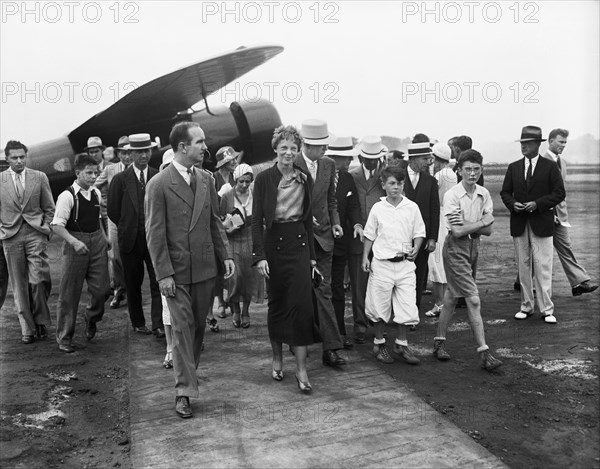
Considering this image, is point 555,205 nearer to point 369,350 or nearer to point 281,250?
point 369,350

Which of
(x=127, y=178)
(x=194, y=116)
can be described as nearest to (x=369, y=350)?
(x=127, y=178)

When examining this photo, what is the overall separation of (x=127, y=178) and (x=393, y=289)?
2606mm

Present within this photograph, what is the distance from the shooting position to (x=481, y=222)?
5.05 metres

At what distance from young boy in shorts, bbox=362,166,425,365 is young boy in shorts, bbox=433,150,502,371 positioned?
240mm

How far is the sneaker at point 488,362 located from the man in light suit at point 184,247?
6.90 ft

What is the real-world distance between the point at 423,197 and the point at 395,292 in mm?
1183

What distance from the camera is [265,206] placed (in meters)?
4.61

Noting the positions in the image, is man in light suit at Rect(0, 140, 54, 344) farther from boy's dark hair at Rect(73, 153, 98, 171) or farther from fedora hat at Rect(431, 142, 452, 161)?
fedora hat at Rect(431, 142, 452, 161)

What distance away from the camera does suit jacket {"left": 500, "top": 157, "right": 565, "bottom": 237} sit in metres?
6.42

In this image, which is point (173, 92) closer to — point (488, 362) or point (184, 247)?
point (184, 247)

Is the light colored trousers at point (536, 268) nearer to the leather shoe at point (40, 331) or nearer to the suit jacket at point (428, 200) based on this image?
→ the suit jacket at point (428, 200)

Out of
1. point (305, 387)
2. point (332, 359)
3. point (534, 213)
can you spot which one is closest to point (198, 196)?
point (305, 387)

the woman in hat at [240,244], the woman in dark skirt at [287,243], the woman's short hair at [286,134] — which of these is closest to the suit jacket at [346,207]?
the woman in hat at [240,244]

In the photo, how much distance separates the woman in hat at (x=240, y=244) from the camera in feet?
20.8
